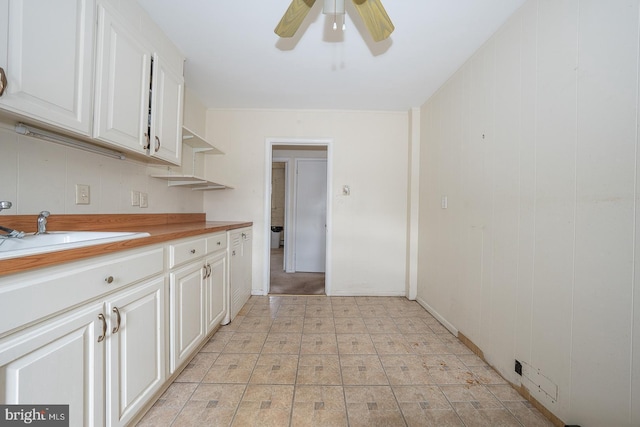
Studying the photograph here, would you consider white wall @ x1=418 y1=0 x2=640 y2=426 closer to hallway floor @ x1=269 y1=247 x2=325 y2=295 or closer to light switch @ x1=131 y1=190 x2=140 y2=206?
hallway floor @ x1=269 y1=247 x2=325 y2=295

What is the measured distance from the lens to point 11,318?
65 centimetres

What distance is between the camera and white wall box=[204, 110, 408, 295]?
10.0ft

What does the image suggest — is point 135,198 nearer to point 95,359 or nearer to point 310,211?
point 95,359

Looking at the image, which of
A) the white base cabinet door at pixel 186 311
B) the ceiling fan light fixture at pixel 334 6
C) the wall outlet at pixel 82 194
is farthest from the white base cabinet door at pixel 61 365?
the ceiling fan light fixture at pixel 334 6

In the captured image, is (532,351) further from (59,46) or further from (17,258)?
(59,46)

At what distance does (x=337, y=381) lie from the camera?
1502 millimetres

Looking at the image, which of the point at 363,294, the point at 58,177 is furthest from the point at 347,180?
the point at 58,177

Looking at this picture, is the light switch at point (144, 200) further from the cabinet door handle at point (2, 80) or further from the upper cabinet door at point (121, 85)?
the cabinet door handle at point (2, 80)

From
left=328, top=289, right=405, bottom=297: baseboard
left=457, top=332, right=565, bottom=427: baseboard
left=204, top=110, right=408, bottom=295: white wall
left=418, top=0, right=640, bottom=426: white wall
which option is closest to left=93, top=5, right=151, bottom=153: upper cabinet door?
left=204, top=110, right=408, bottom=295: white wall

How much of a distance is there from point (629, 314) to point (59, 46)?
2.56 meters

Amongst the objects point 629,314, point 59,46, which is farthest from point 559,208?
point 59,46

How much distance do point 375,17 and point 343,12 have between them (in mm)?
178

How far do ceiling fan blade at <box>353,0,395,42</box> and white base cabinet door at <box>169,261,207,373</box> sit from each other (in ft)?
5.72

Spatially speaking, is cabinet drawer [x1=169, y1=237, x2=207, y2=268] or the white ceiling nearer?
cabinet drawer [x1=169, y1=237, x2=207, y2=268]
